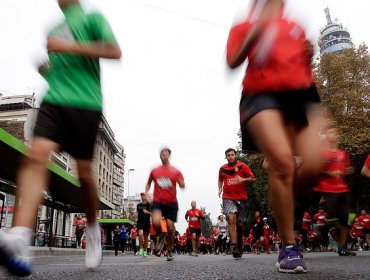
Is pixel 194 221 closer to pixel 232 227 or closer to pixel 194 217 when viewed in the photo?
pixel 194 217

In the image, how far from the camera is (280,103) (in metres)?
2.89

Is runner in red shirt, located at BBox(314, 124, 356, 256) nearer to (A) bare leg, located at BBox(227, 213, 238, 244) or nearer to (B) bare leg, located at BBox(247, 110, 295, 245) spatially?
(A) bare leg, located at BBox(227, 213, 238, 244)

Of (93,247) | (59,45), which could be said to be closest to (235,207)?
(93,247)

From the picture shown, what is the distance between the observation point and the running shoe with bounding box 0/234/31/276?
6.08 ft

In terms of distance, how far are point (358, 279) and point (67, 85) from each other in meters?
2.16

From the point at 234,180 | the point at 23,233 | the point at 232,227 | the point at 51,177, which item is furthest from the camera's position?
the point at 51,177

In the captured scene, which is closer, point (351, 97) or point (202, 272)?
point (202, 272)

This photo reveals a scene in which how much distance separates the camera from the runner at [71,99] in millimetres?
2404

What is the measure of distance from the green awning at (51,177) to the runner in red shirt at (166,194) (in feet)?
4.78

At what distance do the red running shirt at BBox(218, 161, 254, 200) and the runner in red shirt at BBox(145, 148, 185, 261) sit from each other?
0.81 meters

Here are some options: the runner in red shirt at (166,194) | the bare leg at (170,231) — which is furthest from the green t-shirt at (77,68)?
the bare leg at (170,231)

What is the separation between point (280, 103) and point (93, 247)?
1.75 metres

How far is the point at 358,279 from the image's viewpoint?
246 centimetres

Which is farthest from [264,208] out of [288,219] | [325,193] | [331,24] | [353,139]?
[331,24]
